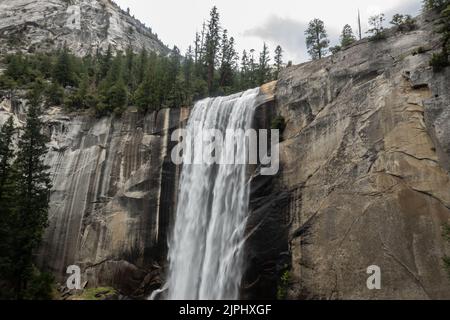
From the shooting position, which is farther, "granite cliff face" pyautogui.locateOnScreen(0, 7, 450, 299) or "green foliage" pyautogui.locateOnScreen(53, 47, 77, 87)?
"green foliage" pyautogui.locateOnScreen(53, 47, 77, 87)

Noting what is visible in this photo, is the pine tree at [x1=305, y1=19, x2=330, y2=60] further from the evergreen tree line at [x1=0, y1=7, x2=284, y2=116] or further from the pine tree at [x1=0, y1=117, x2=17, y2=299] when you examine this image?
the pine tree at [x1=0, y1=117, x2=17, y2=299]

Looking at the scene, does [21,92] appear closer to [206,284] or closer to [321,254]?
[206,284]

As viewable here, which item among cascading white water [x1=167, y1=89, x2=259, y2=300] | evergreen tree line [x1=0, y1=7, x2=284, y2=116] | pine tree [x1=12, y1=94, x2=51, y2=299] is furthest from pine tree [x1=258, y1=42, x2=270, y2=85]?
pine tree [x1=12, y1=94, x2=51, y2=299]

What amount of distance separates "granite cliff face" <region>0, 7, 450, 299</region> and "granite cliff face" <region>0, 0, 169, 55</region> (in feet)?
137

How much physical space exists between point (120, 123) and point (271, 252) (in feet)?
63.4

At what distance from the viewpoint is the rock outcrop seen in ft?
62.8

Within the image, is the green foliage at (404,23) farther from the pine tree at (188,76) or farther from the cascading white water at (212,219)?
the pine tree at (188,76)

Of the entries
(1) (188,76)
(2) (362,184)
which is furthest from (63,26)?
(2) (362,184)

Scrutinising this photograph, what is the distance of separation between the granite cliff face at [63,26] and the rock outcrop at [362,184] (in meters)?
57.0

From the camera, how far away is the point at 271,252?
938 inches

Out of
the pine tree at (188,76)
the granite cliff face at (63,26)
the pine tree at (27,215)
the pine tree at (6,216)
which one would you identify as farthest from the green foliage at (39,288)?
the granite cliff face at (63,26)

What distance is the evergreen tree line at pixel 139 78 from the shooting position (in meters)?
36.4

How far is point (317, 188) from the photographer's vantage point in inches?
931
